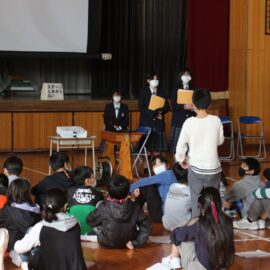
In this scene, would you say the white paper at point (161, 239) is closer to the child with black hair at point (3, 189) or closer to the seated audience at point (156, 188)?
the seated audience at point (156, 188)

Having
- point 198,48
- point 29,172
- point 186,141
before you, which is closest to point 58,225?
point 186,141

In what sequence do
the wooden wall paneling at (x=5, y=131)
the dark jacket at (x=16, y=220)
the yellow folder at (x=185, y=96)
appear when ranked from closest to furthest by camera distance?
1. the dark jacket at (x=16, y=220)
2. the yellow folder at (x=185, y=96)
3. the wooden wall paneling at (x=5, y=131)

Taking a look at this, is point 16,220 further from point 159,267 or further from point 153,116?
point 153,116

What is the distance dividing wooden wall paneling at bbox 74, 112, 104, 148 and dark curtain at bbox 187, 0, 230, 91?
1.81 m

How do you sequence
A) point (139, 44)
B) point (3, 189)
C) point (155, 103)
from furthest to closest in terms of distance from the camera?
point (139, 44) → point (155, 103) → point (3, 189)

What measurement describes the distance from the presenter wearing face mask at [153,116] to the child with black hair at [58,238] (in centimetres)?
471

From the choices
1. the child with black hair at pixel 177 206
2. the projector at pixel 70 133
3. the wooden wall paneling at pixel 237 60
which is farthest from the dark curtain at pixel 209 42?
the child with black hair at pixel 177 206

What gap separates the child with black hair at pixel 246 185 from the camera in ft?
21.1

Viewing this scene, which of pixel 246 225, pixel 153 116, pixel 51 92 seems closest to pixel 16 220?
pixel 246 225

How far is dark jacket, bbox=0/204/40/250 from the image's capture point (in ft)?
17.0

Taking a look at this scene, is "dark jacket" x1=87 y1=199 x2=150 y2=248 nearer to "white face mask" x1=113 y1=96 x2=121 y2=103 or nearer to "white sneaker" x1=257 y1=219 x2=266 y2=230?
"white sneaker" x1=257 y1=219 x2=266 y2=230

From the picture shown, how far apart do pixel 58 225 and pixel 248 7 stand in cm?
810

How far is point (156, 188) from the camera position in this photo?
6633mm

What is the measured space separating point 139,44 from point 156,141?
4864 mm
